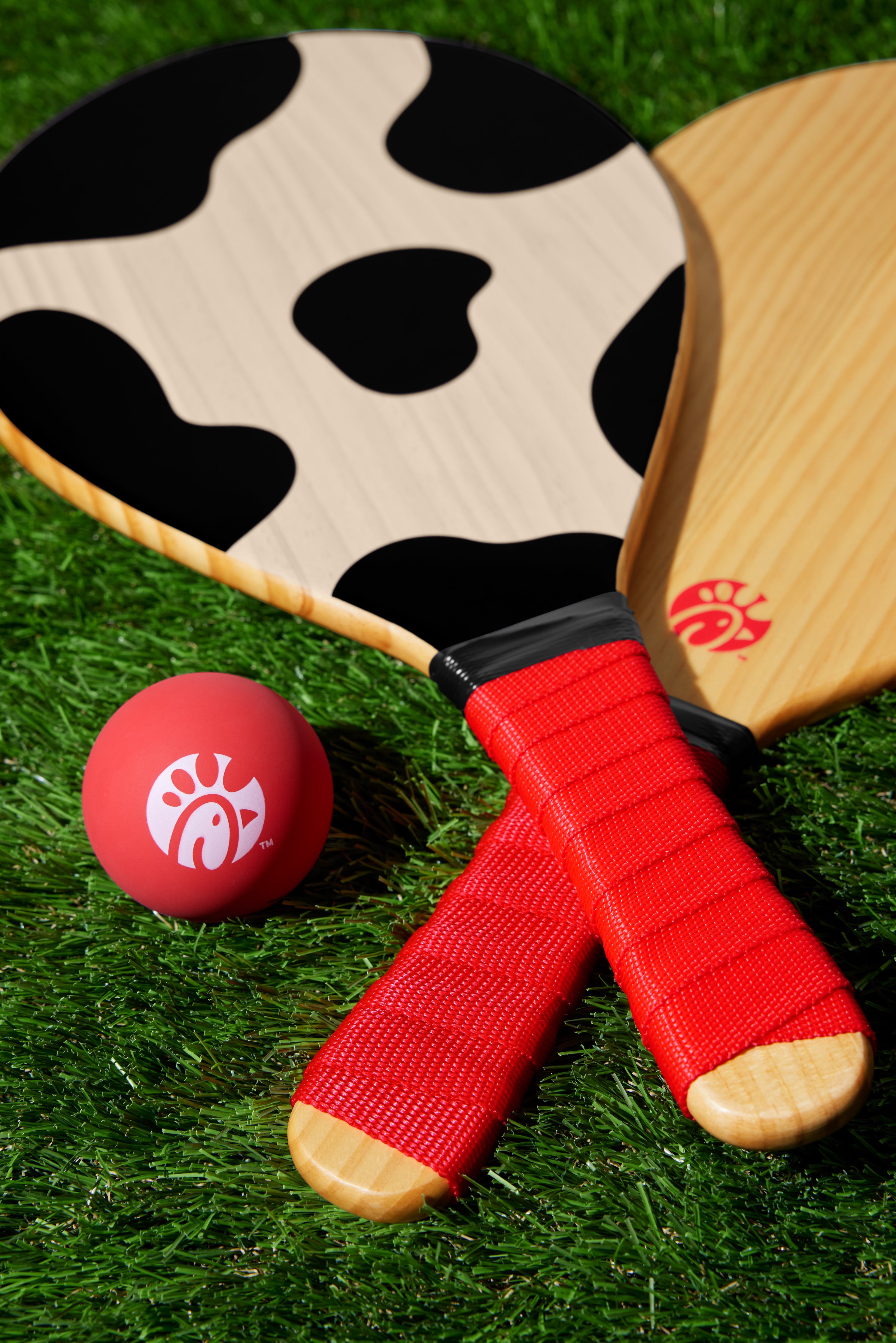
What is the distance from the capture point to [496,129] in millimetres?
2336

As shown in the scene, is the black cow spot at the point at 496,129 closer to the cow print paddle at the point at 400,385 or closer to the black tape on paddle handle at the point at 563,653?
the cow print paddle at the point at 400,385

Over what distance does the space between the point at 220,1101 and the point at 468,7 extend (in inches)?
119

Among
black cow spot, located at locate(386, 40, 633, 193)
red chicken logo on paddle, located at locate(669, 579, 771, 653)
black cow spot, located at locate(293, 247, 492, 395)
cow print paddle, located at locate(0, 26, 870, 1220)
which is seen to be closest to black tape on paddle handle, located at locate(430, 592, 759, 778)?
cow print paddle, located at locate(0, 26, 870, 1220)

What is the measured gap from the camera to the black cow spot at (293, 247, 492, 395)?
79.4 inches

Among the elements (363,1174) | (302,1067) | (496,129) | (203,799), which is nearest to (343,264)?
(496,129)

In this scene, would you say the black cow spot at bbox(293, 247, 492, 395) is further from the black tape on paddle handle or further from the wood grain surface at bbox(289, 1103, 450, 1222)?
the wood grain surface at bbox(289, 1103, 450, 1222)

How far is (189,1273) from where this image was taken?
1.46 meters

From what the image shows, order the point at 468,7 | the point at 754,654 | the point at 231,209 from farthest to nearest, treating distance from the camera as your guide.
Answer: the point at 468,7 → the point at 231,209 → the point at 754,654

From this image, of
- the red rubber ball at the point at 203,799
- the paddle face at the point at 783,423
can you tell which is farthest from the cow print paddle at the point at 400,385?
the red rubber ball at the point at 203,799

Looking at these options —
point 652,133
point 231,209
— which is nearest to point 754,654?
point 231,209

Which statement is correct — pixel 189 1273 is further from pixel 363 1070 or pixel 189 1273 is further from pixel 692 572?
pixel 692 572

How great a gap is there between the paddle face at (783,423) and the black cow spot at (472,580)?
0.10 m

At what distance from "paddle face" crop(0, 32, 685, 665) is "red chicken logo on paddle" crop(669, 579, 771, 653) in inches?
6.6

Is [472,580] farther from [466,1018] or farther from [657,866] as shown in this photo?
[466,1018]
